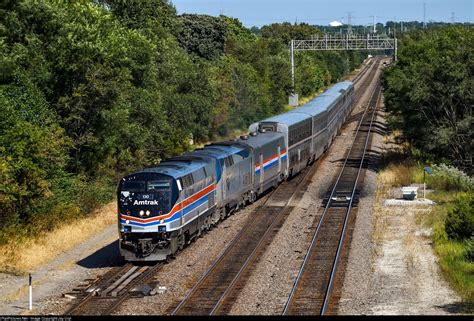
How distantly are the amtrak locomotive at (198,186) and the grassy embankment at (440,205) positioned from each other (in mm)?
5905

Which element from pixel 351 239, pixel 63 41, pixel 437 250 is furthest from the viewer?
pixel 63 41

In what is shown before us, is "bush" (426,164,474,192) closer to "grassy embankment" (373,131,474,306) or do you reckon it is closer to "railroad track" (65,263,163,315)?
"grassy embankment" (373,131,474,306)

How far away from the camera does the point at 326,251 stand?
29.7m

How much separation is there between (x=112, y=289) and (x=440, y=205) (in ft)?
64.9

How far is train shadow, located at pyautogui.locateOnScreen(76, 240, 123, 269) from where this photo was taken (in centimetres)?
2834

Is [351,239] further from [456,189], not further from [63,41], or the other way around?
[63,41]

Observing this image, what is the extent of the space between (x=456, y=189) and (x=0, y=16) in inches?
974

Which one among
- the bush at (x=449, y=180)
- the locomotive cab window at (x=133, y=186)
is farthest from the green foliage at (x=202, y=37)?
the locomotive cab window at (x=133, y=186)

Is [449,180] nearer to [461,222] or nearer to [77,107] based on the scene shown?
[461,222]

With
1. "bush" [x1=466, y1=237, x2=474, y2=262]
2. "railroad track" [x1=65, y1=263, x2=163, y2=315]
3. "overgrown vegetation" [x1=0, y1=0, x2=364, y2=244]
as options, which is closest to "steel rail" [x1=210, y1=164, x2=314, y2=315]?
"railroad track" [x1=65, y1=263, x2=163, y2=315]

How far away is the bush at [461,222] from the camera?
30.8 m

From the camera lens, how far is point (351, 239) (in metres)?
31.8

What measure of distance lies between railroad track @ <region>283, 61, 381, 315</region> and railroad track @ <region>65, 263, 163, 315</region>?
15.8 ft

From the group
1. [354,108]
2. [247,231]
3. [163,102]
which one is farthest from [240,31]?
[247,231]
